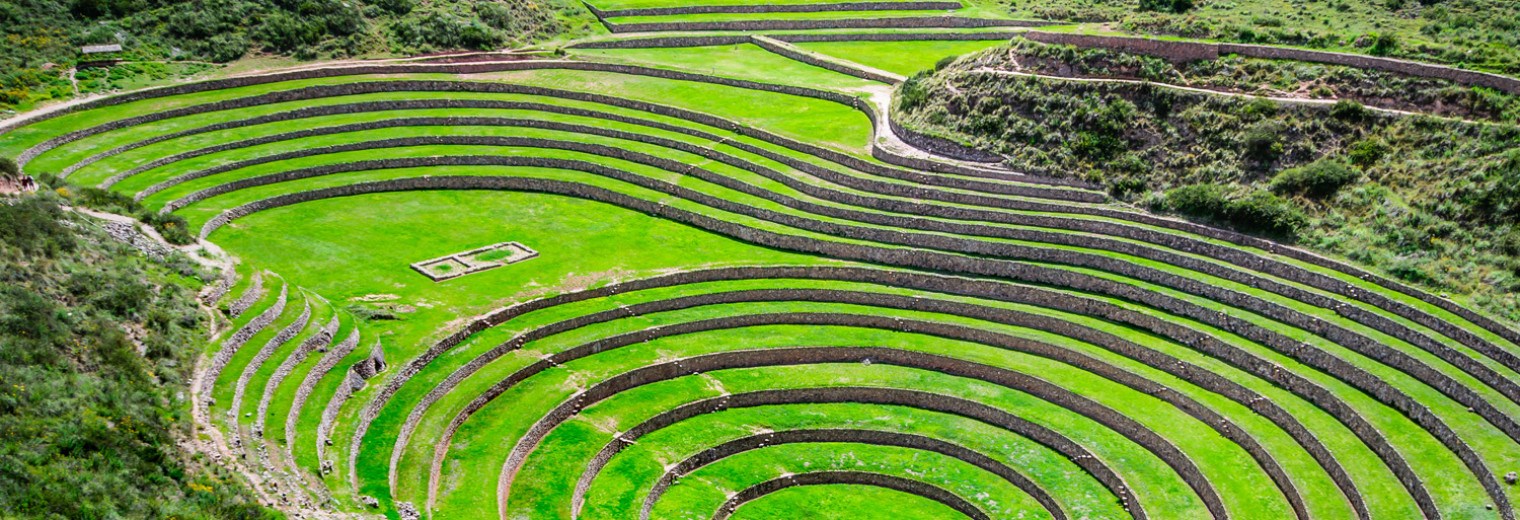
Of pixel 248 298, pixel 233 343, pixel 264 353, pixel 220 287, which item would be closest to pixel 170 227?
pixel 220 287

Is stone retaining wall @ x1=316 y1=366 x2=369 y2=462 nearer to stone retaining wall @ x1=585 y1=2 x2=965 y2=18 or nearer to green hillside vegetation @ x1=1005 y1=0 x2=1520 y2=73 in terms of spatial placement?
green hillside vegetation @ x1=1005 y1=0 x2=1520 y2=73

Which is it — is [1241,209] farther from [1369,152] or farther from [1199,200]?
[1369,152]

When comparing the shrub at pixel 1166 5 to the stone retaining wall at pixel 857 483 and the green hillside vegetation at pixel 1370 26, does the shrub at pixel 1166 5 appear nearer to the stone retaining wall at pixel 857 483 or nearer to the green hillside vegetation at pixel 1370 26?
the green hillside vegetation at pixel 1370 26

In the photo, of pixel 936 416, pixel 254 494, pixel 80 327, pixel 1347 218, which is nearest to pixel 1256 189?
pixel 1347 218

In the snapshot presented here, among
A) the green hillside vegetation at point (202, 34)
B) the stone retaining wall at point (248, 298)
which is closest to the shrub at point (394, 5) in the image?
the green hillside vegetation at point (202, 34)

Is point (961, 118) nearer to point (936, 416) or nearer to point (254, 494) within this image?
point (936, 416)

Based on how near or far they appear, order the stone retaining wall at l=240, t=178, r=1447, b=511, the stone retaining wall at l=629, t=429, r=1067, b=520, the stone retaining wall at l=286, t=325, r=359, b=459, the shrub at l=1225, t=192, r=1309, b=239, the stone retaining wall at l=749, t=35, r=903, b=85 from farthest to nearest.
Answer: the stone retaining wall at l=749, t=35, r=903, b=85 < the shrub at l=1225, t=192, r=1309, b=239 < the stone retaining wall at l=629, t=429, r=1067, b=520 < the stone retaining wall at l=240, t=178, r=1447, b=511 < the stone retaining wall at l=286, t=325, r=359, b=459

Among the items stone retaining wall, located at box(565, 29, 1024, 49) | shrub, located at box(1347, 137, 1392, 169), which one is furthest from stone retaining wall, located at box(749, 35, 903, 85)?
shrub, located at box(1347, 137, 1392, 169)
